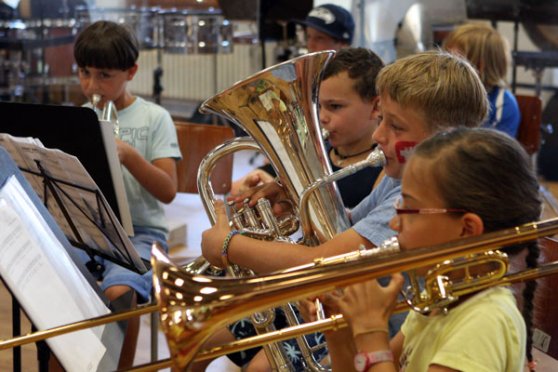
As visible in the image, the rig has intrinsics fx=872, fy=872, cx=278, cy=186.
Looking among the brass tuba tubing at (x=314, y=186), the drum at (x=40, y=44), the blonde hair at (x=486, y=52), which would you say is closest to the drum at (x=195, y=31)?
the drum at (x=40, y=44)

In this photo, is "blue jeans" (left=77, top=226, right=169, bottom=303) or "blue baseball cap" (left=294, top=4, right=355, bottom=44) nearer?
"blue jeans" (left=77, top=226, right=169, bottom=303)

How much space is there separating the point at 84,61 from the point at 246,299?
1.57 metres

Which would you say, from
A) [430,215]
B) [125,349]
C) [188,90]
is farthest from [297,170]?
[188,90]

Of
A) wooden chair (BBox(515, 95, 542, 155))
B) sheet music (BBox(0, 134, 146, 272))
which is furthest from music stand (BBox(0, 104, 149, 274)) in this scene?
wooden chair (BBox(515, 95, 542, 155))

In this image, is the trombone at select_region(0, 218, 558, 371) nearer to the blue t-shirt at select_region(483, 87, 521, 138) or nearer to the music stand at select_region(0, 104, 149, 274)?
the music stand at select_region(0, 104, 149, 274)

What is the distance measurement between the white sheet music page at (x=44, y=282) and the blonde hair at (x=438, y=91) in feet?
2.16

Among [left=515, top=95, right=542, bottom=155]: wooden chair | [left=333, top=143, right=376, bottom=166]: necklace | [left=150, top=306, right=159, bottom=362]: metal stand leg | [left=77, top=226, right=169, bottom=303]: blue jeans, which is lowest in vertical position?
[left=150, top=306, right=159, bottom=362]: metal stand leg

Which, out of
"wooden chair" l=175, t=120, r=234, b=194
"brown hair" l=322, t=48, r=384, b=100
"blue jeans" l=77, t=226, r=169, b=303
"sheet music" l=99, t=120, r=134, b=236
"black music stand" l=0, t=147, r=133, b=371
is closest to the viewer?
"black music stand" l=0, t=147, r=133, b=371

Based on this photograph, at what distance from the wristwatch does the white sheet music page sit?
0.50 meters

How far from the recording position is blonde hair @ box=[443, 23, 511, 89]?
3.39 metres

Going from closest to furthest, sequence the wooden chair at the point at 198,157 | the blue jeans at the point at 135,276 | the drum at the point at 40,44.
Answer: the blue jeans at the point at 135,276 → the wooden chair at the point at 198,157 → the drum at the point at 40,44

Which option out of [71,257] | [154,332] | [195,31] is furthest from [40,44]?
[71,257]

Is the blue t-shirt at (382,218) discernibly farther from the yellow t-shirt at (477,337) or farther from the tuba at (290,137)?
the yellow t-shirt at (477,337)

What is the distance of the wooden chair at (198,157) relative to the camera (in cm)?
281
